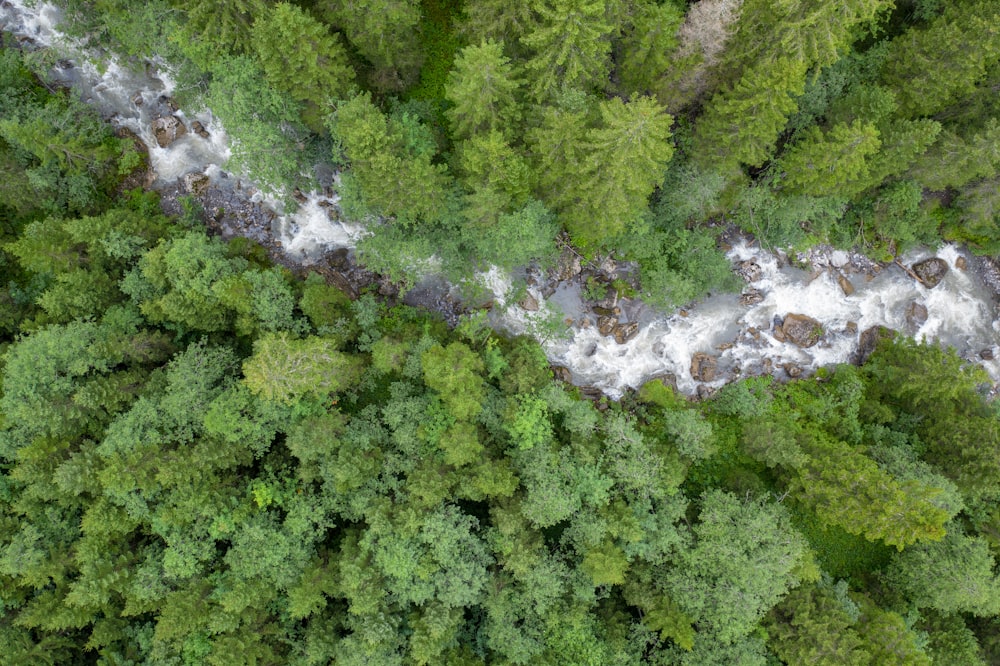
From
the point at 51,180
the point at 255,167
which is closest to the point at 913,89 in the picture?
the point at 255,167

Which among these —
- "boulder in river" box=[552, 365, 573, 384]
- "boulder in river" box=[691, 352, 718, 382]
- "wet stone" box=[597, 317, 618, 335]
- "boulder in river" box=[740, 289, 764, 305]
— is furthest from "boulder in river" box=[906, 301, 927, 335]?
"boulder in river" box=[552, 365, 573, 384]

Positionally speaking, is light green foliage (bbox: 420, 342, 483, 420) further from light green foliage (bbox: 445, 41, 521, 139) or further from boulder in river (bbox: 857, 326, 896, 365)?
boulder in river (bbox: 857, 326, 896, 365)

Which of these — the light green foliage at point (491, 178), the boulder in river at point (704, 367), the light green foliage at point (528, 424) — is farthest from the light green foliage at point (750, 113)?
the light green foliage at point (528, 424)

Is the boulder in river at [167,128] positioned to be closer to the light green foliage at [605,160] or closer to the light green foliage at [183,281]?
the light green foliage at [183,281]

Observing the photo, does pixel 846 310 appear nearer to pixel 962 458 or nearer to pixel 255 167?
pixel 962 458

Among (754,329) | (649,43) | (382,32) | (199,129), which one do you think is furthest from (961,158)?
(199,129)
